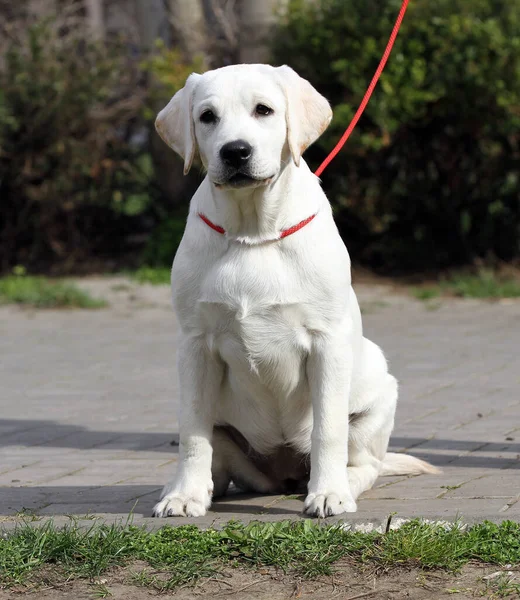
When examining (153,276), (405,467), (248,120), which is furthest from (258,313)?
(153,276)

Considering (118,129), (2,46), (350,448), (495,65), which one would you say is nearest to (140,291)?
(118,129)

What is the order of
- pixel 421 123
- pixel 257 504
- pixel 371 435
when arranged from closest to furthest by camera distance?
pixel 257 504 < pixel 371 435 < pixel 421 123

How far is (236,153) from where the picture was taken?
3.88 m

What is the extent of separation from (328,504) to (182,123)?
157cm

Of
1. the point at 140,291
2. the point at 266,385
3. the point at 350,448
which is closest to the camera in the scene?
the point at 266,385

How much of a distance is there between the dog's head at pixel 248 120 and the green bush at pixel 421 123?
697 cm

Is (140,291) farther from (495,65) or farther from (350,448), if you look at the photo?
(350,448)

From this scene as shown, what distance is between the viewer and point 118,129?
1298 cm

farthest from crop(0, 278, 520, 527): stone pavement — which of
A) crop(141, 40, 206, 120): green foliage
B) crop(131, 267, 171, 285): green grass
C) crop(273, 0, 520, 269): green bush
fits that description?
crop(141, 40, 206, 120): green foliage

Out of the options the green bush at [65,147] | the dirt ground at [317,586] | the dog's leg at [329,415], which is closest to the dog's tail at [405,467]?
the dog's leg at [329,415]

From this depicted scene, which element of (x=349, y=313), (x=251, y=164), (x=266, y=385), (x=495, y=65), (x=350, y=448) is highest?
(x=495, y=65)

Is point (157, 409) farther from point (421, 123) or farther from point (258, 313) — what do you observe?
point (421, 123)

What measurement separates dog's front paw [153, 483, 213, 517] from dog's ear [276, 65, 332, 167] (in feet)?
4.30

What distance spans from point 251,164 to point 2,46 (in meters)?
9.54
